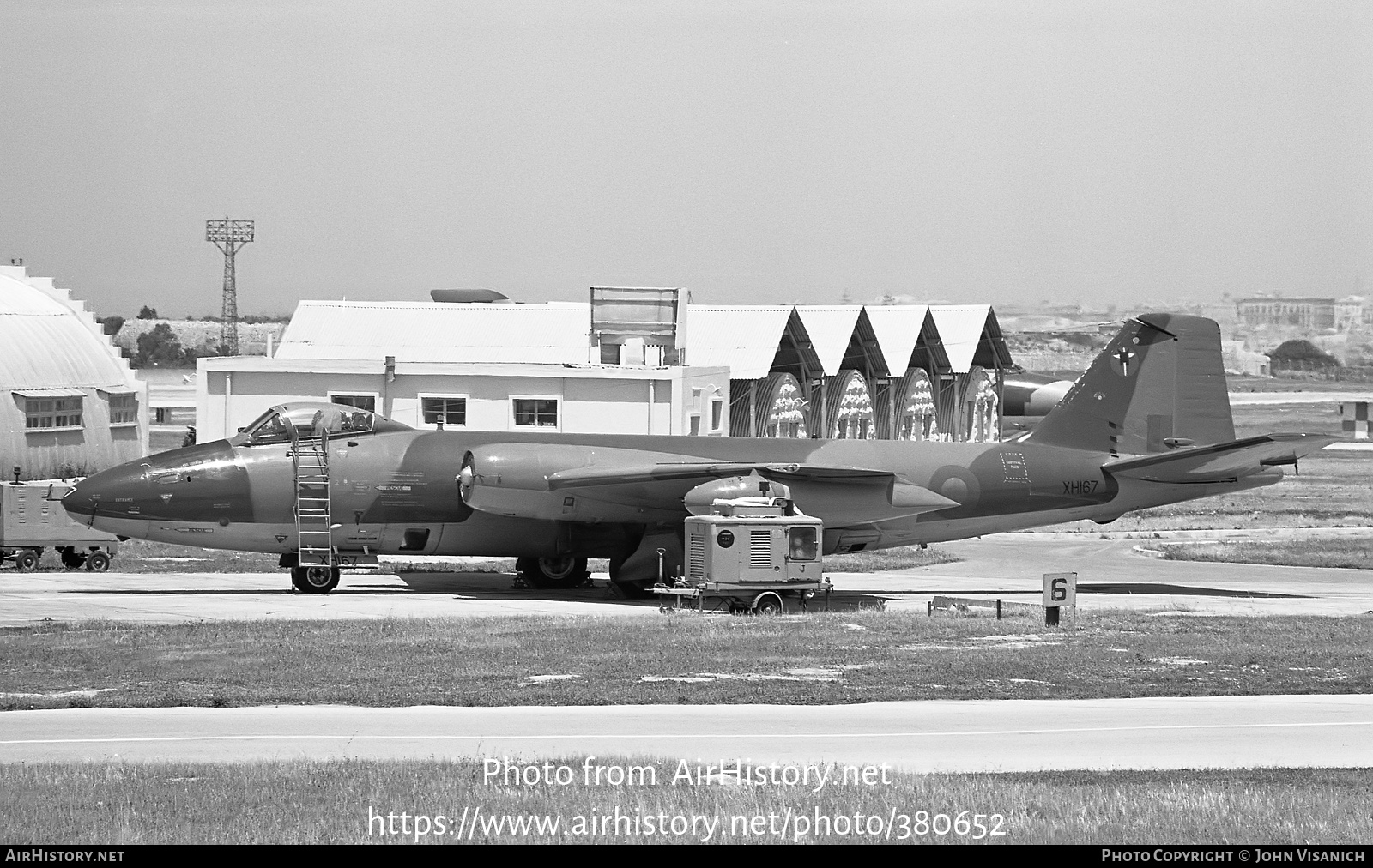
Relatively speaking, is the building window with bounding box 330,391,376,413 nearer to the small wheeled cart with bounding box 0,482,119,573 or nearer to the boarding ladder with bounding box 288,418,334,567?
the small wheeled cart with bounding box 0,482,119,573

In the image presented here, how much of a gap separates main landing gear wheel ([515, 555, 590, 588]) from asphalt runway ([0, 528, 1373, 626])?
0.36 m

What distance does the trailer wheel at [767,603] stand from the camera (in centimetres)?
2428

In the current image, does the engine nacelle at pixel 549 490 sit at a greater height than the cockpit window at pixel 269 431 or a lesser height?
lesser

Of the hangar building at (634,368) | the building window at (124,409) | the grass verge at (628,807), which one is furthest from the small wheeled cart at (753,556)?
the building window at (124,409)

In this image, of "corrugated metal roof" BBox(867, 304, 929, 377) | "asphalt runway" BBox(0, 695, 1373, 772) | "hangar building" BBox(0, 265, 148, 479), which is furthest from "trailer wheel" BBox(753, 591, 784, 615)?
"corrugated metal roof" BBox(867, 304, 929, 377)

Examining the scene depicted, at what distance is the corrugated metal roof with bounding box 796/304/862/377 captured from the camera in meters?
55.5

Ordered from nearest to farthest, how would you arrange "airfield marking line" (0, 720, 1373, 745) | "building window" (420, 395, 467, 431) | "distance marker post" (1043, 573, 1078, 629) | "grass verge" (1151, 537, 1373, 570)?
"airfield marking line" (0, 720, 1373, 745) → "distance marker post" (1043, 573, 1078, 629) → "grass verge" (1151, 537, 1373, 570) → "building window" (420, 395, 467, 431)

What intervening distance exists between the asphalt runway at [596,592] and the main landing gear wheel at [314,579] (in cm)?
27

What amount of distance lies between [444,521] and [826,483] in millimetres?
6911

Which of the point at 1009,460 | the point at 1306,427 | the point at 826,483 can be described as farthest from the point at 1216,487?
the point at 1306,427

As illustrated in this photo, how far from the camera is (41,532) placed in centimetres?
3156

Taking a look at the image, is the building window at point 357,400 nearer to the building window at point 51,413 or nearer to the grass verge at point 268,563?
the grass verge at point 268,563

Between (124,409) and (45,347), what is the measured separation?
13.0 feet

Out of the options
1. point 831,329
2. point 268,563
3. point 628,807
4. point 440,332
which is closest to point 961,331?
point 831,329
